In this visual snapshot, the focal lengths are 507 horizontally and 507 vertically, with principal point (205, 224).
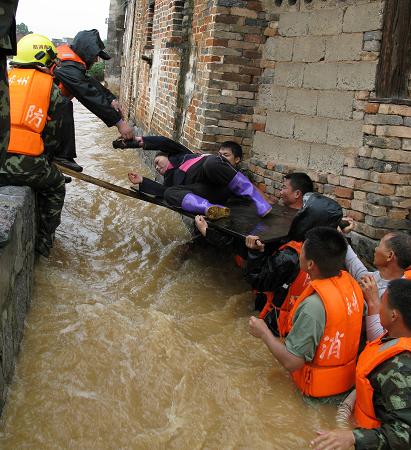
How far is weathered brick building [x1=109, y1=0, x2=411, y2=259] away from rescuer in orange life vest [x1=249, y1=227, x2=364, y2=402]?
135 cm

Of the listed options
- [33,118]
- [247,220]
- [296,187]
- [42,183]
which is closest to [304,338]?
[247,220]

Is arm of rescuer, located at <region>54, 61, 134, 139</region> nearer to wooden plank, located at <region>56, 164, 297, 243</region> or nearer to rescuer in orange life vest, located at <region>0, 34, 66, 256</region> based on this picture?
rescuer in orange life vest, located at <region>0, 34, 66, 256</region>

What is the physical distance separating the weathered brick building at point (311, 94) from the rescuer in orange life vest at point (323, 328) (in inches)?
53.2

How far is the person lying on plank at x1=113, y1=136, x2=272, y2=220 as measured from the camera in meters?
4.25

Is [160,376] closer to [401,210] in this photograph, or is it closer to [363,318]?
[363,318]

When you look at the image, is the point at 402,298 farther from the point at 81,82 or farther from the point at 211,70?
the point at 211,70

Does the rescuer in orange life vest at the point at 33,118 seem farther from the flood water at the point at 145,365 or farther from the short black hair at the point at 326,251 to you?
the short black hair at the point at 326,251

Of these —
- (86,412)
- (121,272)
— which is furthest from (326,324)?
(121,272)

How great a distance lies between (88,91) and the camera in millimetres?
4641

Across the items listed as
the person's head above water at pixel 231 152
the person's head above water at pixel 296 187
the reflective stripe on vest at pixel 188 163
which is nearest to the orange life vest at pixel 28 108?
the reflective stripe on vest at pixel 188 163

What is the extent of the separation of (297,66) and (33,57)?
8.07 feet

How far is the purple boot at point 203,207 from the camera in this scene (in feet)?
13.4

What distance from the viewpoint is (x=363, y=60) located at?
13.8ft

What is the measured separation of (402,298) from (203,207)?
210cm
